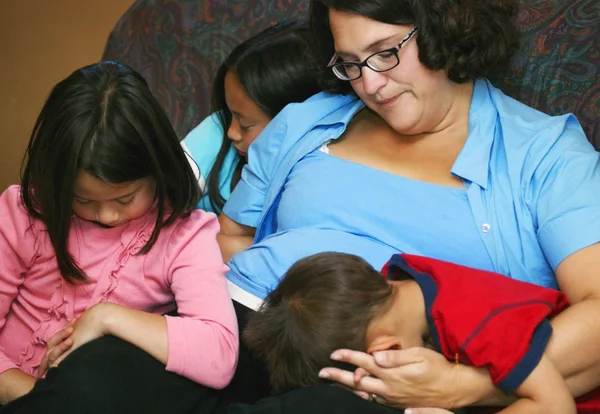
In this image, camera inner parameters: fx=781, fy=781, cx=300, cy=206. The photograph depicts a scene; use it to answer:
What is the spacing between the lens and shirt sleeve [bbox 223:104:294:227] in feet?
6.64

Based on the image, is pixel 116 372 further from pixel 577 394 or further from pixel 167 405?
pixel 577 394

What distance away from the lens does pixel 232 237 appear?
2.09 m

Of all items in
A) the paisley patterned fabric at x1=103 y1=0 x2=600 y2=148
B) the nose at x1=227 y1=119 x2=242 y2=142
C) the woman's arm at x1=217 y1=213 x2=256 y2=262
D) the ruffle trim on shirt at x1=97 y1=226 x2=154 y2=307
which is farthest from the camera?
the nose at x1=227 y1=119 x2=242 y2=142

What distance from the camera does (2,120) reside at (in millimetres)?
3295

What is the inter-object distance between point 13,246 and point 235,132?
29.0 inches

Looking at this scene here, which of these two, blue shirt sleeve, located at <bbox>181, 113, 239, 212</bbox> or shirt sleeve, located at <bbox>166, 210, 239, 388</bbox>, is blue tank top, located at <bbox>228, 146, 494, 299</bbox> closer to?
shirt sleeve, located at <bbox>166, 210, 239, 388</bbox>

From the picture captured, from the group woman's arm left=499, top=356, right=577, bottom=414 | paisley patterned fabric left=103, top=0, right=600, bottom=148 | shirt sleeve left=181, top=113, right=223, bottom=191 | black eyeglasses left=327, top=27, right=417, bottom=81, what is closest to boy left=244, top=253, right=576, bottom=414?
woman's arm left=499, top=356, right=577, bottom=414

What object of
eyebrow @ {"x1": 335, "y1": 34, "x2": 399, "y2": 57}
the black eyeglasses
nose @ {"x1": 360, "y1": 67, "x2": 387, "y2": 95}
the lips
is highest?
eyebrow @ {"x1": 335, "y1": 34, "x2": 399, "y2": 57}

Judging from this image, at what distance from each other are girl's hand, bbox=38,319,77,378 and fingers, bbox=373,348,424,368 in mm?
576

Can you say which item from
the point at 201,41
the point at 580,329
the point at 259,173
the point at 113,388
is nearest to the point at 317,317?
the point at 113,388

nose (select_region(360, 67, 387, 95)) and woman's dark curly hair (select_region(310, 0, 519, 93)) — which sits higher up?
woman's dark curly hair (select_region(310, 0, 519, 93))

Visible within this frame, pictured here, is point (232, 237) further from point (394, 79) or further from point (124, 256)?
point (394, 79)

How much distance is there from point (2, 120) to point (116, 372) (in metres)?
2.23

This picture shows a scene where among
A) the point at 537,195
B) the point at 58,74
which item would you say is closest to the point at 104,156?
the point at 537,195
